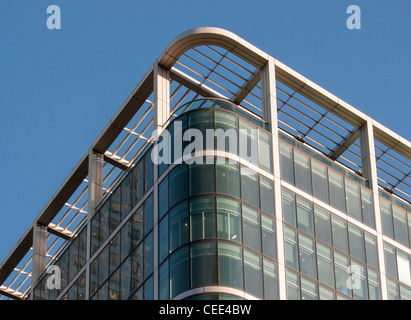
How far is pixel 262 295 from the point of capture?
6425 cm

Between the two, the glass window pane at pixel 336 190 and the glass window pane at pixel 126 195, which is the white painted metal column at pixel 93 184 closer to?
the glass window pane at pixel 126 195

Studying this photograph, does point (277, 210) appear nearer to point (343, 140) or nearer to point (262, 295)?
point (262, 295)

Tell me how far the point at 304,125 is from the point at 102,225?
46.9 feet

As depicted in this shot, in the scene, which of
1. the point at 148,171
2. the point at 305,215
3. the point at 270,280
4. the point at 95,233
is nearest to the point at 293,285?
the point at 270,280

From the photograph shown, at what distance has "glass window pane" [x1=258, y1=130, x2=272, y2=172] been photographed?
2719 inches

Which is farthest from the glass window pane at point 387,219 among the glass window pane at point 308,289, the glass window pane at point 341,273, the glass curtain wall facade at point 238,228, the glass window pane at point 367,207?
the glass window pane at point 308,289

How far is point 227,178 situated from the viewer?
66.2 meters

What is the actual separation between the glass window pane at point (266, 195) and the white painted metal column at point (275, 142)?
0.27 meters

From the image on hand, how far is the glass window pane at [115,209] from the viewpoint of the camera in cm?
7450

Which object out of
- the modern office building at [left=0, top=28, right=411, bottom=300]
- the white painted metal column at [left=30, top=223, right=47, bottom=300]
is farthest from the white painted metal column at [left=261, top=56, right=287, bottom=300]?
the white painted metal column at [left=30, top=223, right=47, bottom=300]

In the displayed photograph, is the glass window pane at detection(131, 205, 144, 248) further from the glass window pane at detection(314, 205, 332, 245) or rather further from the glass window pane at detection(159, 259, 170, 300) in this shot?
the glass window pane at detection(314, 205, 332, 245)

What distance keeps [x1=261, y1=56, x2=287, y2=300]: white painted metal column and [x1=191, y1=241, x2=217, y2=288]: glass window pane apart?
4.58m
